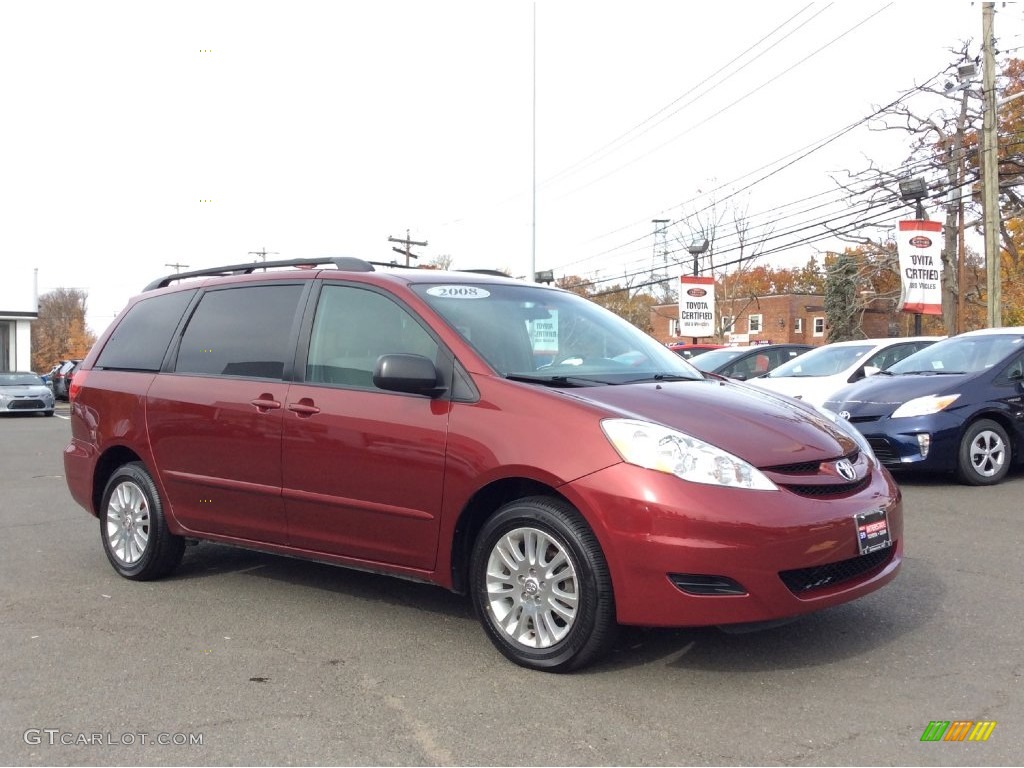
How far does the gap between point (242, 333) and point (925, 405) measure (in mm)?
6534

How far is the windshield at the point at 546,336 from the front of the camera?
4496 millimetres

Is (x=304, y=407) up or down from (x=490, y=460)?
up

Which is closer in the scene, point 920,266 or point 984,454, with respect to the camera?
point 984,454

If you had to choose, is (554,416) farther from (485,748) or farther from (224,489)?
(224,489)

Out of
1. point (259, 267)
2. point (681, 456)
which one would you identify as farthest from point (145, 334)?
point (681, 456)

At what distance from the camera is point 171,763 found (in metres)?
3.18

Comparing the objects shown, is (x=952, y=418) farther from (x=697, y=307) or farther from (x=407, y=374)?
(x=697, y=307)

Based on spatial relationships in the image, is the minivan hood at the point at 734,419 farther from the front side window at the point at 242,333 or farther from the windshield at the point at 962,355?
the windshield at the point at 962,355

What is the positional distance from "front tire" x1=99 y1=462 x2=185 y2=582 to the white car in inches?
304

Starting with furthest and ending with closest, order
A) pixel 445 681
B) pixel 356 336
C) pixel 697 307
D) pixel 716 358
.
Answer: pixel 697 307 < pixel 716 358 < pixel 356 336 < pixel 445 681

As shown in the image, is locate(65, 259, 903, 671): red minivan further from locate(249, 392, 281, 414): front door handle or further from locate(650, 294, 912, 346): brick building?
locate(650, 294, 912, 346): brick building

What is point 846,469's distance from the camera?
13.3 ft

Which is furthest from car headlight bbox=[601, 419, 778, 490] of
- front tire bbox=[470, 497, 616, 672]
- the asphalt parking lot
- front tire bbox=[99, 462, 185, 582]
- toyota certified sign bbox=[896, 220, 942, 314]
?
toyota certified sign bbox=[896, 220, 942, 314]

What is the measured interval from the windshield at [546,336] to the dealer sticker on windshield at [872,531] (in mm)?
1217
